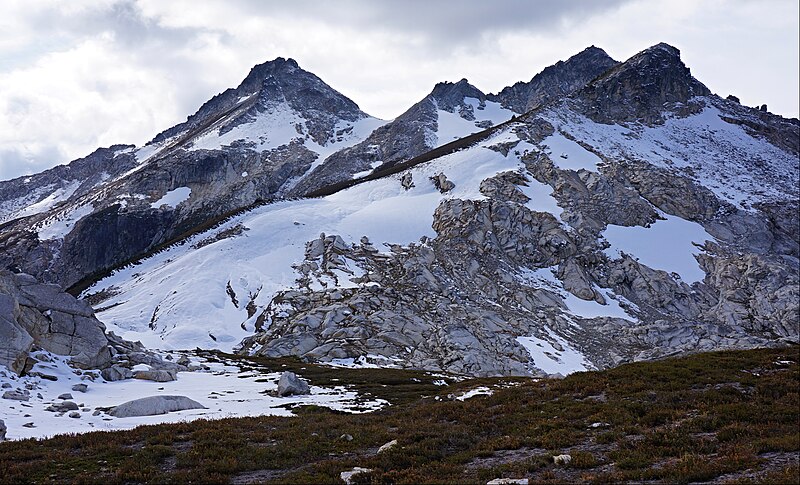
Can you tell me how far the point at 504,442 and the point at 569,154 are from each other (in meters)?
85.3

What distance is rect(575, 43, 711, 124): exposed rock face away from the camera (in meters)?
119

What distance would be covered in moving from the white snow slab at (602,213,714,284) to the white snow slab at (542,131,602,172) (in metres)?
14.2

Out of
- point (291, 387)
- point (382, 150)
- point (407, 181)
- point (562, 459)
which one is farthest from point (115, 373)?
point (382, 150)

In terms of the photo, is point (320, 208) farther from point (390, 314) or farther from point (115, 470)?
point (115, 470)

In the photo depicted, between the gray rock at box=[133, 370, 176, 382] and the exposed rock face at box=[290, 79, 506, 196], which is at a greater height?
the exposed rock face at box=[290, 79, 506, 196]

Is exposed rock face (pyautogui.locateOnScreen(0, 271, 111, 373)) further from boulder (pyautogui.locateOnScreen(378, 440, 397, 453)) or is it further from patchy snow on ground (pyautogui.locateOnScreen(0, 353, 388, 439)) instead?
boulder (pyautogui.locateOnScreen(378, 440, 397, 453))

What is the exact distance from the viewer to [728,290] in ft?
230

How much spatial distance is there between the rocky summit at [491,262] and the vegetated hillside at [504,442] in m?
16.6

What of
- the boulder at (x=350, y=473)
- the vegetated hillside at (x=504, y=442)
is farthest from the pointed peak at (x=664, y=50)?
the boulder at (x=350, y=473)

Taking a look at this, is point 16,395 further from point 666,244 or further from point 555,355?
point 666,244

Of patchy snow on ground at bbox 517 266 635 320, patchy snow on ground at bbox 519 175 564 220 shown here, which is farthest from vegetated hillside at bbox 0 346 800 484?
patchy snow on ground at bbox 519 175 564 220

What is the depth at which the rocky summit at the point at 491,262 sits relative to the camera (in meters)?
52.9

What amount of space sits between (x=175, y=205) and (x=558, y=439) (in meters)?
139

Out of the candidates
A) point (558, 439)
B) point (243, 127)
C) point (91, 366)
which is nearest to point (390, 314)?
point (91, 366)
